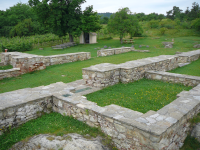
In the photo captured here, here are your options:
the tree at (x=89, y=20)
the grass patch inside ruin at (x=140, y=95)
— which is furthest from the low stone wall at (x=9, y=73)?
the tree at (x=89, y=20)

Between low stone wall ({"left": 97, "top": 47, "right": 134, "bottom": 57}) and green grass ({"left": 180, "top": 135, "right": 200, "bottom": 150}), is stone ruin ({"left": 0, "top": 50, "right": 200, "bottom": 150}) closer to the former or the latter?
green grass ({"left": 180, "top": 135, "right": 200, "bottom": 150})

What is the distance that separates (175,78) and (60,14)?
1893 cm

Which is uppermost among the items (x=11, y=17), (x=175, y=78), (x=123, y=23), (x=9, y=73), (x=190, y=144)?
(x=11, y=17)

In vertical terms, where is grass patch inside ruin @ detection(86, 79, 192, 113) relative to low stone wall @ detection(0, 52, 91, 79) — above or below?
below

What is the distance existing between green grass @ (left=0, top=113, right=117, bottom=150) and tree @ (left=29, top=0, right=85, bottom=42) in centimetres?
1940

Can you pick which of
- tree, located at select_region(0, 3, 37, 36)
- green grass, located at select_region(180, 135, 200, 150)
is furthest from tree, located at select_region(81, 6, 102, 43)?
tree, located at select_region(0, 3, 37, 36)

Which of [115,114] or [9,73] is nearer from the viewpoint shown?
[115,114]

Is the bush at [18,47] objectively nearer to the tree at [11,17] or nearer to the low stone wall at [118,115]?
the low stone wall at [118,115]

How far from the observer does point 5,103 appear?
4.39m

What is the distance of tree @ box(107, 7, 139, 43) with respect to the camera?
71.1 feet

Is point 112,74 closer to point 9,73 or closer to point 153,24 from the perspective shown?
point 9,73

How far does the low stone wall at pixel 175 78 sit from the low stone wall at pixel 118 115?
128 centimetres

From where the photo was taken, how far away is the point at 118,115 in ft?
12.2

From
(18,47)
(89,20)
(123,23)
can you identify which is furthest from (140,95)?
(89,20)
